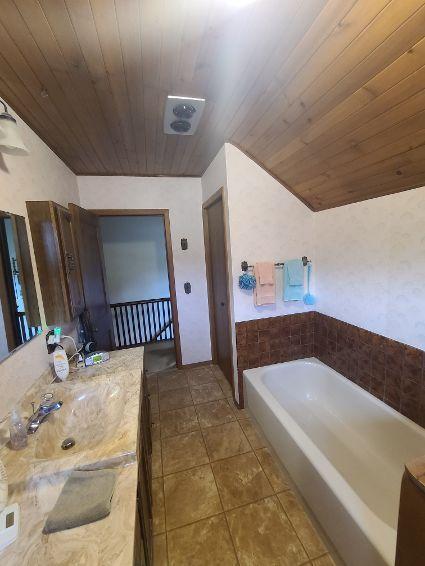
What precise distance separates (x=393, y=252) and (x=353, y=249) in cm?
35

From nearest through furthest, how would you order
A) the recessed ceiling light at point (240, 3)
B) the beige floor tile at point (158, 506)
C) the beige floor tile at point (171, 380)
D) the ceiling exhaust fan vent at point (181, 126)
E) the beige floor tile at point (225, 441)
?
1. the recessed ceiling light at point (240, 3)
2. the beige floor tile at point (158, 506)
3. the ceiling exhaust fan vent at point (181, 126)
4. the beige floor tile at point (225, 441)
5. the beige floor tile at point (171, 380)

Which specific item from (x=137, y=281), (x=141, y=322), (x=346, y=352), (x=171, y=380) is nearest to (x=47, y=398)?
(x=171, y=380)

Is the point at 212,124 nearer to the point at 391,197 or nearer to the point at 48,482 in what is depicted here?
the point at 391,197

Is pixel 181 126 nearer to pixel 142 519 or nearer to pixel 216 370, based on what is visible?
pixel 142 519

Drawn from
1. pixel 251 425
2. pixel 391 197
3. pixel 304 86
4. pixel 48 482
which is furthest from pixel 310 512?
pixel 304 86

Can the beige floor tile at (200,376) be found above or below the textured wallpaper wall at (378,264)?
below

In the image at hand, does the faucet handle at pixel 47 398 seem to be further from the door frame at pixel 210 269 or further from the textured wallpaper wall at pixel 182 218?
the textured wallpaper wall at pixel 182 218

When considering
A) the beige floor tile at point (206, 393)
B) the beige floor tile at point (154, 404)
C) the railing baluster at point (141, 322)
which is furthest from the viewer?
the railing baluster at point (141, 322)

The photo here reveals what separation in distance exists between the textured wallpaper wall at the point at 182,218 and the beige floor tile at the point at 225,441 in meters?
1.18

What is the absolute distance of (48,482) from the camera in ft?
2.77

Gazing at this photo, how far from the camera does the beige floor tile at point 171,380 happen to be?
287 cm

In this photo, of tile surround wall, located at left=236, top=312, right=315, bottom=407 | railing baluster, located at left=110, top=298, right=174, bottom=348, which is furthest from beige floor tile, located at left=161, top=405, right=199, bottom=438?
railing baluster, located at left=110, top=298, right=174, bottom=348

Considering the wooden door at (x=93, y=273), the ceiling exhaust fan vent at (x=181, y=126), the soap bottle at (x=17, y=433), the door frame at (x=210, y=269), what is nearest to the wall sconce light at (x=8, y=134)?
the wooden door at (x=93, y=273)

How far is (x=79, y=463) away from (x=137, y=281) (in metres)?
3.88
